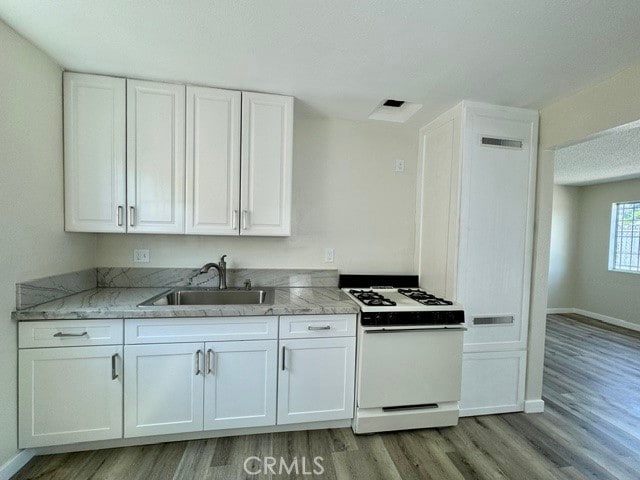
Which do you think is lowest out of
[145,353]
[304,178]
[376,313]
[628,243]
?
[145,353]

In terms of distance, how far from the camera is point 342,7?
1.28 metres

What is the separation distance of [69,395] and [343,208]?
228 cm

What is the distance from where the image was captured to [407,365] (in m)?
1.95

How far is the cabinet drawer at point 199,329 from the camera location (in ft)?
5.62

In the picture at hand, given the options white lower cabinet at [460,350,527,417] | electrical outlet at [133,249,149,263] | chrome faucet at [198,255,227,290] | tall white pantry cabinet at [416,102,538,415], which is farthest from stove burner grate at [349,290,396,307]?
electrical outlet at [133,249,149,263]

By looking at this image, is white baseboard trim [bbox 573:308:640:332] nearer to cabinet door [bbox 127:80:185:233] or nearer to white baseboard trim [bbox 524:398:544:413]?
white baseboard trim [bbox 524:398:544:413]

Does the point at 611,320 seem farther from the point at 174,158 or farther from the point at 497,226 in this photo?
the point at 174,158

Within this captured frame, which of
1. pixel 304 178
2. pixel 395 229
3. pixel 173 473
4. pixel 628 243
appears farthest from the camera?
pixel 628 243

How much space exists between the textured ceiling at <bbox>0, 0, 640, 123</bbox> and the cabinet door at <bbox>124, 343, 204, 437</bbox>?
1753 millimetres

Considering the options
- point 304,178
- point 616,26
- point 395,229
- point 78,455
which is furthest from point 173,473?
point 616,26

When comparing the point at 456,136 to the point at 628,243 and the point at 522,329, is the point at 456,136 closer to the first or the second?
the point at 522,329

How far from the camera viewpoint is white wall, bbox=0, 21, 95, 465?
1516 millimetres

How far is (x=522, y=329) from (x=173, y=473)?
2.62 meters

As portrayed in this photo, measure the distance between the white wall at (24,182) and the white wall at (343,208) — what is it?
30.6 inches
